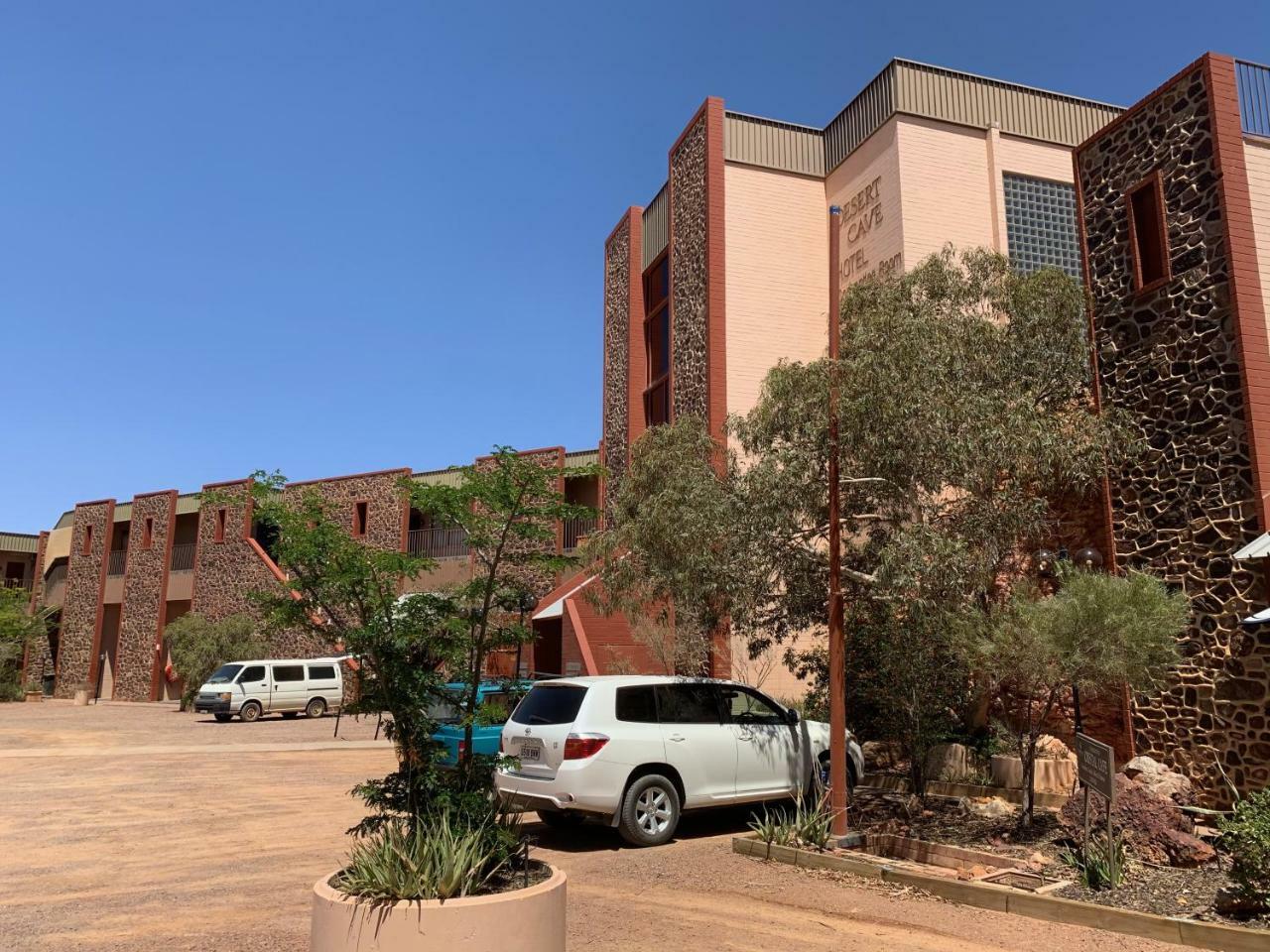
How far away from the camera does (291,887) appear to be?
8008mm

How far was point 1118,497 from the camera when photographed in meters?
11.7

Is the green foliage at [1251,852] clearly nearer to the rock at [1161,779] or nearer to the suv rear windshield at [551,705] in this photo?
the rock at [1161,779]

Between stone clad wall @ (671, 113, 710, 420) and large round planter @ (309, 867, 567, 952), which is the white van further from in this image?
large round planter @ (309, 867, 567, 952)

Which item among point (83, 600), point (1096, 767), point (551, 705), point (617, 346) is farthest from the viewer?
point (83, 600)

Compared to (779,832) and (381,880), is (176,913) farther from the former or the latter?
(779,832)

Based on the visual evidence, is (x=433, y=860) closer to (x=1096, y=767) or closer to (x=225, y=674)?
(x=1096, y=767)

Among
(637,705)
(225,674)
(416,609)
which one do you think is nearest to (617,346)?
(225,674)

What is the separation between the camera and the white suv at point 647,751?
30.2 ft

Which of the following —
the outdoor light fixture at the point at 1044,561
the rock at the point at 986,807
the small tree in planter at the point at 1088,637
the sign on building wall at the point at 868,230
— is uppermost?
the sign on building wall at the point at 868,230

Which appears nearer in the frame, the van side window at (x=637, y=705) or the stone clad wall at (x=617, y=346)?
the van side window at (x=637, y=705)

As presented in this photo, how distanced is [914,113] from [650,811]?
52.6 feet

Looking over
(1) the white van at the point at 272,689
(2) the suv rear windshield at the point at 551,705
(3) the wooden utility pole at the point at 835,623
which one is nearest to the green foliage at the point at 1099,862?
(3) the wooden utility pole at the point at 835,623

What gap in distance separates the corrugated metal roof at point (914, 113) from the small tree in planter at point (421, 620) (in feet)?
55.2

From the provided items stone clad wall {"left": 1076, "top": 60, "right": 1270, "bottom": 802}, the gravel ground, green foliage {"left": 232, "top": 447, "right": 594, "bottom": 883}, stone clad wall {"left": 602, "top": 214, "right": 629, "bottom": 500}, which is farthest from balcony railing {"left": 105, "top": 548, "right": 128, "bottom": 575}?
stone clad wall {"left": 1076, "top": 60, "right": 1270, "bottom": 802}
